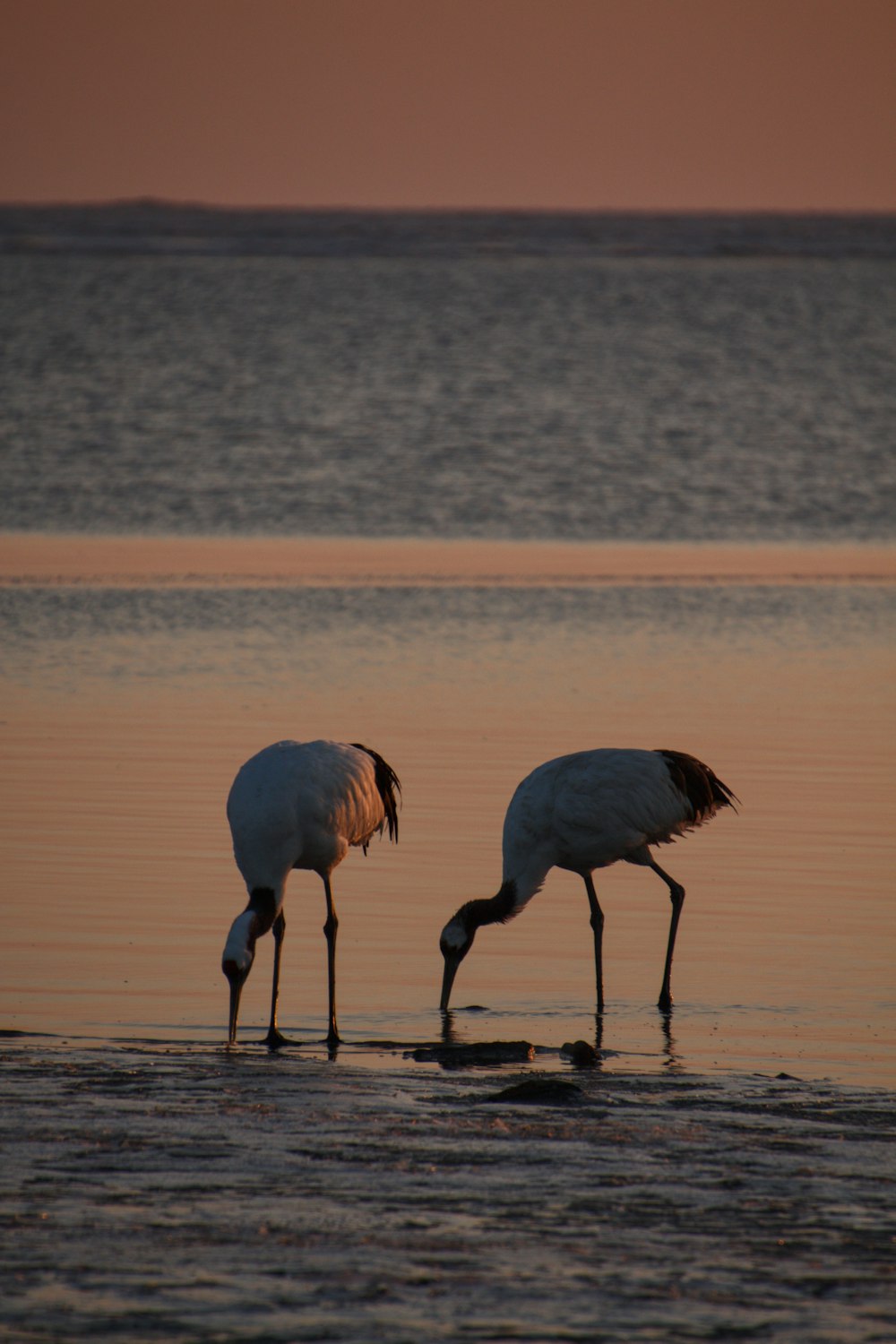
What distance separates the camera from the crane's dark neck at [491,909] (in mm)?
10336

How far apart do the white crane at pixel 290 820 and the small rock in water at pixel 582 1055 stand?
104cm

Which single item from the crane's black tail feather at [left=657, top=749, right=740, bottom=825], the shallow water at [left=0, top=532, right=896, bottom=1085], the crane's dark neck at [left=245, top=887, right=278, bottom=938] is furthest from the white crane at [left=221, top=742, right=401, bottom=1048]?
the crane's black tail feather at [left=657, top=749, right=740, bottom=825]

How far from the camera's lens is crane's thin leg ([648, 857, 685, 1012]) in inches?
404

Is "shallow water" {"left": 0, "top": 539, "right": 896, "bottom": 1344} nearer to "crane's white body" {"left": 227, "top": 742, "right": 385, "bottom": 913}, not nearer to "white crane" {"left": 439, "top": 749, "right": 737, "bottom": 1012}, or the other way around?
"white crane" {"left": 439, "top": 749, "right": 737, "bottom": 1012}

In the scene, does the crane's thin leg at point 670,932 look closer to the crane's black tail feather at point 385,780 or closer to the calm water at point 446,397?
the crane's black tail feather at point 385,780

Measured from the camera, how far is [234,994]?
923 centimetres

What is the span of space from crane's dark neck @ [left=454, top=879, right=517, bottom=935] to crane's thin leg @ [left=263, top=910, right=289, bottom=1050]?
0.77 meters

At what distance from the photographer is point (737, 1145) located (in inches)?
298

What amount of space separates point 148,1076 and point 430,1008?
1923 mm

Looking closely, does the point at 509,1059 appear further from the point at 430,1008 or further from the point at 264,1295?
the point at 264,1295

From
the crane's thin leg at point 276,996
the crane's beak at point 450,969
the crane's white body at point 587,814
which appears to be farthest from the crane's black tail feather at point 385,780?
the crane's beak at point 450,969

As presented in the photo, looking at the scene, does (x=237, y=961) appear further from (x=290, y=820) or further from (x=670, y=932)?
(x=670, y=932)

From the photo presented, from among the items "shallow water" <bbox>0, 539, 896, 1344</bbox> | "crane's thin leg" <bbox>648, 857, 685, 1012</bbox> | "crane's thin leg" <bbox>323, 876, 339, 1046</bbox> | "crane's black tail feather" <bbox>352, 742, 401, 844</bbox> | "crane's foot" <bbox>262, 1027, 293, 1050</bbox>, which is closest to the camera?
"shallow water" <bbox>0, 539, 896, 1344</bbox>

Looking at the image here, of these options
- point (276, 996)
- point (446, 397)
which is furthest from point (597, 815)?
point (446, 397)
